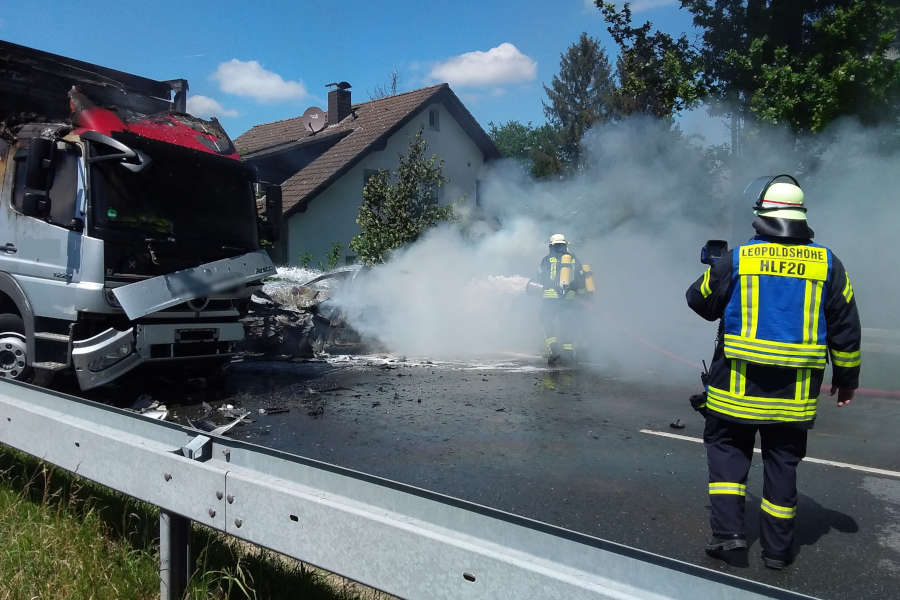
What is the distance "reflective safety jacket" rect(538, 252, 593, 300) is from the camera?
33.2ft

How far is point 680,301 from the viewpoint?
507 inches

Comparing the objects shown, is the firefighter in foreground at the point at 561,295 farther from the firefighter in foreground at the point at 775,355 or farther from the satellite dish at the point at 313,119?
the satellite dish at the point at 313,119

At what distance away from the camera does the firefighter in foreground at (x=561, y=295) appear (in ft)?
33.3

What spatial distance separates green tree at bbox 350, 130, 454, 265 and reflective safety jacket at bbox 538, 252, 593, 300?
18.7 feet

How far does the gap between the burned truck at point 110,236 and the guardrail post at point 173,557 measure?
3.82 meters

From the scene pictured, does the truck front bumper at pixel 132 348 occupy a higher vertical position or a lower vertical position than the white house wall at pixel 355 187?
lower

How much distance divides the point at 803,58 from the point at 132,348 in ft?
46.3

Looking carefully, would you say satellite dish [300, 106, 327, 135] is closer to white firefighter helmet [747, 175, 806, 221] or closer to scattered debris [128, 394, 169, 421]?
scattered debris [128, 394, 169, 421]

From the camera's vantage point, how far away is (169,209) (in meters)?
6.66

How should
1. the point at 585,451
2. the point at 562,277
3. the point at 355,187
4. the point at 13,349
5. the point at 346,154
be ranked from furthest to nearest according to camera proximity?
the point at 355,187 → the point at 346,154 → the point at 562,277 → the point at 13,349 → the point at 585,451

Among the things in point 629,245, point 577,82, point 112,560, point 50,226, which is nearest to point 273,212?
point 50,226

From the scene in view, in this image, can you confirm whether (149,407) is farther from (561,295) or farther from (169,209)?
(561,295)

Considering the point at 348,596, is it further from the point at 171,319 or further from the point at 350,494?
the point at 171,319

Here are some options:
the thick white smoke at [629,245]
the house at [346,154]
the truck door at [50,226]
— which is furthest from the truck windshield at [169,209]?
the house at [346,154]
